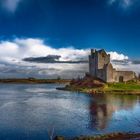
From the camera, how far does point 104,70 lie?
134 m

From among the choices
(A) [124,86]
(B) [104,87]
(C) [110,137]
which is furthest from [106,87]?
(C) [110,137]

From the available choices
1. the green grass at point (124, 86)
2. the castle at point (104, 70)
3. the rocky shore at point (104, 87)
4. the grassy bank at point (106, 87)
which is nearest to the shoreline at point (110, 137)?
the rocky shore at point (104, 87)

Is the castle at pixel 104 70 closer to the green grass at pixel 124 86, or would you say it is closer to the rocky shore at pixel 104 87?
the rocky shore at pixel 104 87

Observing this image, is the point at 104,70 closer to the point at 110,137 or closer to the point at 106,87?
the point at 106,87

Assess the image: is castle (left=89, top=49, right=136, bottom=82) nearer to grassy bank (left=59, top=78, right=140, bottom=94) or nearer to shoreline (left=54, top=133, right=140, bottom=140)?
grassy bank (left=59, top=78, right=140, bottom=94)

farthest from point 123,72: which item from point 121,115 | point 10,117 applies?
point 10,117

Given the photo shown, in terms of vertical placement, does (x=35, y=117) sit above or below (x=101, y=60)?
below

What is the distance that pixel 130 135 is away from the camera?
1452 inches

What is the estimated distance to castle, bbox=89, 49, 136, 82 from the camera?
133m

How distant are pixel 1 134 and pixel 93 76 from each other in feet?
330

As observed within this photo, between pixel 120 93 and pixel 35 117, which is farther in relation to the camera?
pixel 120 93

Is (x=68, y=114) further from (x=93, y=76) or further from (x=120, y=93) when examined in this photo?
Result: (x=93, y=76)

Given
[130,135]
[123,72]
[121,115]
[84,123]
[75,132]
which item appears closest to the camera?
[130,135]

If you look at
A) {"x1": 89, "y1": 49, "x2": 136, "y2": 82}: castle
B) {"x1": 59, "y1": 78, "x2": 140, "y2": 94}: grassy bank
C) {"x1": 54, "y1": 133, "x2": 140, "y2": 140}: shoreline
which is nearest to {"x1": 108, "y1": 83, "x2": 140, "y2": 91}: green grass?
{"x1": 59, "y1": 78, "x2": 140, "y2": 94}: grassy bank
